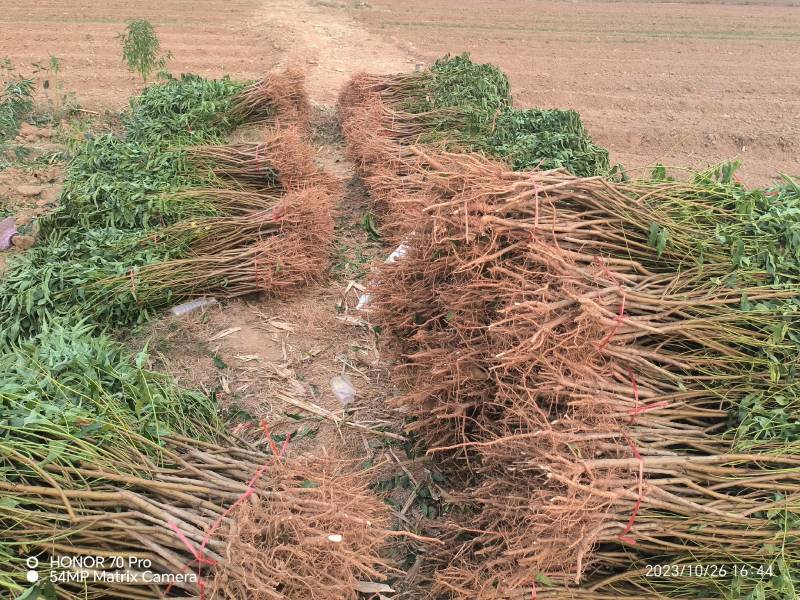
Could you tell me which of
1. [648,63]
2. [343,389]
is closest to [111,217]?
[343,389]

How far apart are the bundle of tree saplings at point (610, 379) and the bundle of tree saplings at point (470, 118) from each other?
2497 millimetres

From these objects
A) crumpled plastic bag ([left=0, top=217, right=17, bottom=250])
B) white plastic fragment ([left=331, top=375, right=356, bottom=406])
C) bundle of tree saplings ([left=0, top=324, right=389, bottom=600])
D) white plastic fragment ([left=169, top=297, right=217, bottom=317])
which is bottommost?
white plastic fragment ([left=331, top=375, right=356, bottom=406])

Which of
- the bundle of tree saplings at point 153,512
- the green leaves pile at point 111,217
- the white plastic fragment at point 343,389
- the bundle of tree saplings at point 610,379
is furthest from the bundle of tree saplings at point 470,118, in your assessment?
the bundle of tree saplings at point 153,512

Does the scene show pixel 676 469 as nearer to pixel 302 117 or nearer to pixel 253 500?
pixel 253 500

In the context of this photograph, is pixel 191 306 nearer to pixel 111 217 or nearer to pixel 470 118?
pixel 111 217

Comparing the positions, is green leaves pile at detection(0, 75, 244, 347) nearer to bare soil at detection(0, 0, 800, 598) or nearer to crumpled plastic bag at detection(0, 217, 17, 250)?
crumpled plastic bag at detection(0, 217, 17, 250)

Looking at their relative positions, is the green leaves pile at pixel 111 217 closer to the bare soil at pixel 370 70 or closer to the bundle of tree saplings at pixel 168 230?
the bundle of tree saplings at pixel 168 230

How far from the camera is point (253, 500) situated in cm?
236

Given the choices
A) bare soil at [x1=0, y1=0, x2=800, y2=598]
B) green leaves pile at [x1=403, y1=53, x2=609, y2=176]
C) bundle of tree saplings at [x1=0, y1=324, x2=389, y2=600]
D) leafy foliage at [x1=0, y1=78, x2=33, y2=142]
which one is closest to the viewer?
bundle of tree saplings at [x1=0, y1=324, x2=389, y2=600]

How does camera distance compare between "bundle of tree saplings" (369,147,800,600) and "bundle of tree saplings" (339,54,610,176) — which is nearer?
"bundle of tree saplings" (369,147,800,600)

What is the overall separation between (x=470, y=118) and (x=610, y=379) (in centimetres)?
491

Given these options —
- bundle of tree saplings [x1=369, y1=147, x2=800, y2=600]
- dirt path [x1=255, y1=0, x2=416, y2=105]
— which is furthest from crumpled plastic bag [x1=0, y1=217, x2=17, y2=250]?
dirt path [x1=255, y1=0, x2=416, y2=105]

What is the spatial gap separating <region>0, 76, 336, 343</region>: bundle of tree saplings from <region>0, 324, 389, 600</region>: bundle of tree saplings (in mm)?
1674

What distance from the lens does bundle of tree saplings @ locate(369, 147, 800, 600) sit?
2246mm
